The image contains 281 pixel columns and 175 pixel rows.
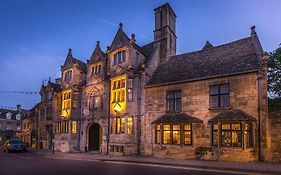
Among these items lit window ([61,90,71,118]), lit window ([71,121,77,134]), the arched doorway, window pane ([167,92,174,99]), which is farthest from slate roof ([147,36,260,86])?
lit window ([61,90,71,118])

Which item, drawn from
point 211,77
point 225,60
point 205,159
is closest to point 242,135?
point 205,159

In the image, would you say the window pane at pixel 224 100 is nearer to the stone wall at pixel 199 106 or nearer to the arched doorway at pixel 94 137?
the stone wall at pixel 199 106

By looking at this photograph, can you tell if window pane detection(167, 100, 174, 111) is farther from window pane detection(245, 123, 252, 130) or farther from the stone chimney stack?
window pane detection(245, 123, 252, 130)

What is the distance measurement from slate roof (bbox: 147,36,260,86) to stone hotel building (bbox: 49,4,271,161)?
86 millimetres

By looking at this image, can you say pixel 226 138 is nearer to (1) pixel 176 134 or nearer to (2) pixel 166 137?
(1) pixel 176 134

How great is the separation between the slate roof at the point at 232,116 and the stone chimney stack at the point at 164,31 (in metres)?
10.2

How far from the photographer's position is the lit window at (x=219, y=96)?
775 inches

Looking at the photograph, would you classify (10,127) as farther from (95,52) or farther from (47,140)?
(95,52)

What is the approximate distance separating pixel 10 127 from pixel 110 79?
174 feet

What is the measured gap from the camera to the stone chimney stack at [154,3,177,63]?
27.2m

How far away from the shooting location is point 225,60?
70.6ft

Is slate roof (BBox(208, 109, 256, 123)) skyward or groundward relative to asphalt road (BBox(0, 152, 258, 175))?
skyward

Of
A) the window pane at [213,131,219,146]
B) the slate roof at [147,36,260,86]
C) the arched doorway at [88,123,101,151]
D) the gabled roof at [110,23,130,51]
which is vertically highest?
the gabled roof at [110,23,130,51]

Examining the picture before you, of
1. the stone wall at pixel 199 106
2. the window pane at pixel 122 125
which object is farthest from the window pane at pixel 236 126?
the window pane at pixel 122 125
